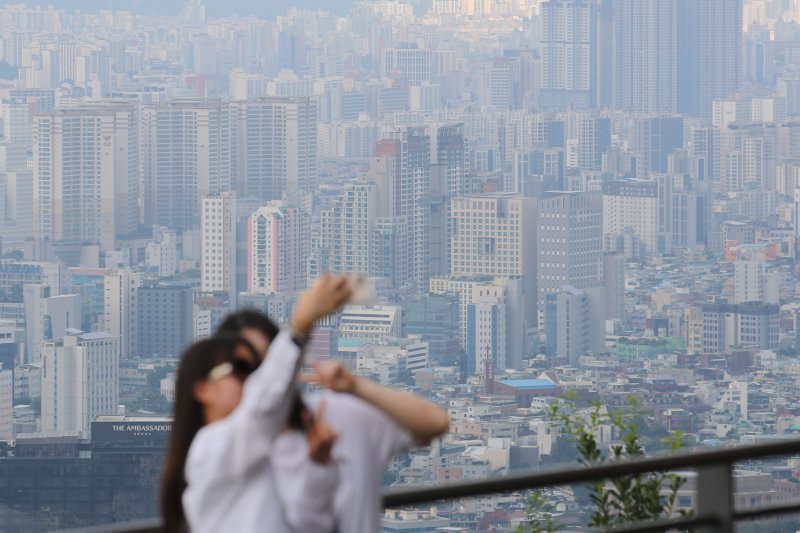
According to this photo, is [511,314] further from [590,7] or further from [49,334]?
[590,7]

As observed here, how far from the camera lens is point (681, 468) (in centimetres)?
77

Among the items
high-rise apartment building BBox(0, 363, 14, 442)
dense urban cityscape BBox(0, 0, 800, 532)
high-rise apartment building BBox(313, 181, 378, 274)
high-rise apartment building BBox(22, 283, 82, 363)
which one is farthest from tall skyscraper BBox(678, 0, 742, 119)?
high-rise apartment building BBox(0, 363, 14, 442)

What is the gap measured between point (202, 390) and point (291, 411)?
0.14 feet

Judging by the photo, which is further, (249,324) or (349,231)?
(349,231)

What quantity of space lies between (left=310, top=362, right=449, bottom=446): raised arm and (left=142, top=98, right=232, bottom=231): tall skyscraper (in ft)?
100

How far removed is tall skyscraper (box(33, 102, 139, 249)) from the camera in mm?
30672

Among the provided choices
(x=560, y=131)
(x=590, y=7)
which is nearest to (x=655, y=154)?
(x=560, y=131)

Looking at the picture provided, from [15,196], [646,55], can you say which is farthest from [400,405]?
[646,55]

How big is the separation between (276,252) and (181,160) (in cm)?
486

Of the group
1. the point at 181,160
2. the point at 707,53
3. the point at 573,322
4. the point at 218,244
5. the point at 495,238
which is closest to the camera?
the point at 573,322

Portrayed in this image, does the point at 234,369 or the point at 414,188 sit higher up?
the point at 414,188

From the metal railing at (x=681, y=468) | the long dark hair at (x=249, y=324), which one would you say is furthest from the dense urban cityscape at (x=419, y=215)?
the long dark hair at (x=249, y=324)

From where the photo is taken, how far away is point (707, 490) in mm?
800

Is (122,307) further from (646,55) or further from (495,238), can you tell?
(646,55)
